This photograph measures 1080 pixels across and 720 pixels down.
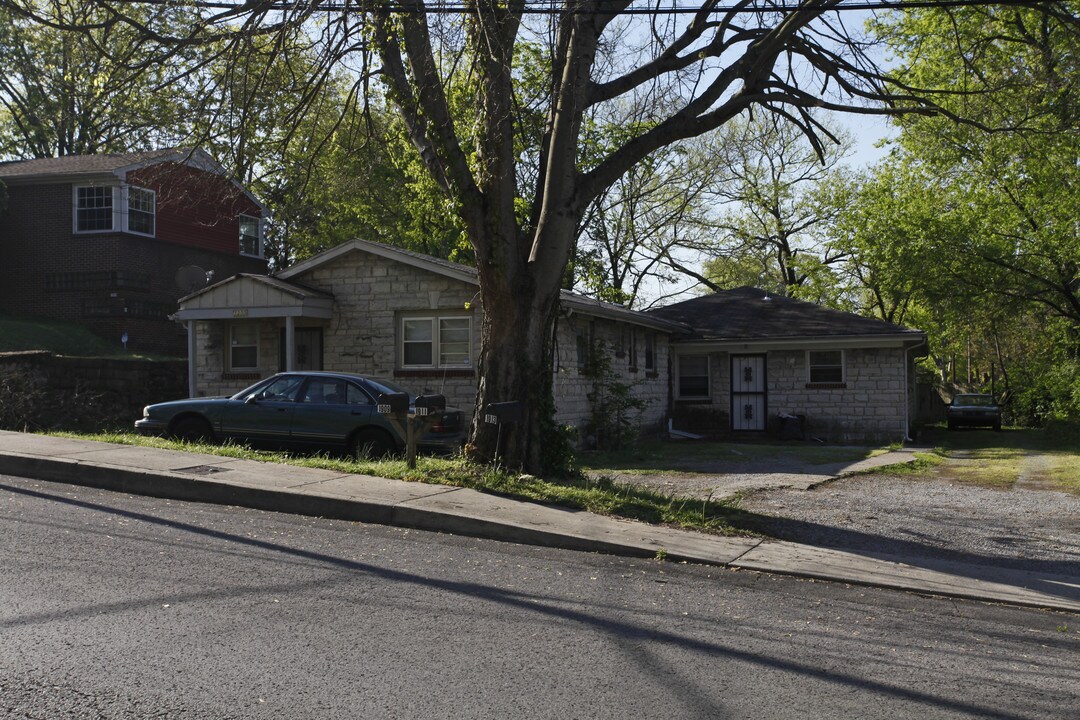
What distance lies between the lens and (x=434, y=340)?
1878cm

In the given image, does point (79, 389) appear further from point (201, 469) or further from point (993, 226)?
point (993, 226)

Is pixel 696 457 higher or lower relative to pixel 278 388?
lower

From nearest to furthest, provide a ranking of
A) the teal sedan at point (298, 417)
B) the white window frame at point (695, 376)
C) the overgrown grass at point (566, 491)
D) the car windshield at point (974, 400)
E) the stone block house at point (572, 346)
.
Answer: the overgrown grass at point (566, 491)
the teal sedan at point (298, 417)
the stone block house at point (572, 346)
the white window frame at point (695, 376)
the car windshield at point (974, 400)

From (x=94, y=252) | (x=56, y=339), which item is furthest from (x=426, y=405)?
(x=94, y=252)

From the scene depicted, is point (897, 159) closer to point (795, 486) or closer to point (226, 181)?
point (795, 486)

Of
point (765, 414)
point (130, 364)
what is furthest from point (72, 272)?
point (765, 414)

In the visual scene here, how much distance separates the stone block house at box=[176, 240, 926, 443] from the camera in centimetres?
1877

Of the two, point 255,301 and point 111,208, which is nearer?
point 255,301

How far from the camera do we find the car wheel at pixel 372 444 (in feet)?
46.0

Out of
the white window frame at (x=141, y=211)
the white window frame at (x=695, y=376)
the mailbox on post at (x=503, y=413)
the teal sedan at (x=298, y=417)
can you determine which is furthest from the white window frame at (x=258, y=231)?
the mailbox on post at (x=503, y=413)

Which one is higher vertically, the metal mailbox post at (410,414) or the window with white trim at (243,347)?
the window with white trim at (243,347)

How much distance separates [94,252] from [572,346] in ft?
57.1

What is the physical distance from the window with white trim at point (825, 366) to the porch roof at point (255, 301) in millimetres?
13017

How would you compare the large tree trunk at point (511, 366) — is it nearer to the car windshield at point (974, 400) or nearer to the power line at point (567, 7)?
the power line at point (567, 7)
